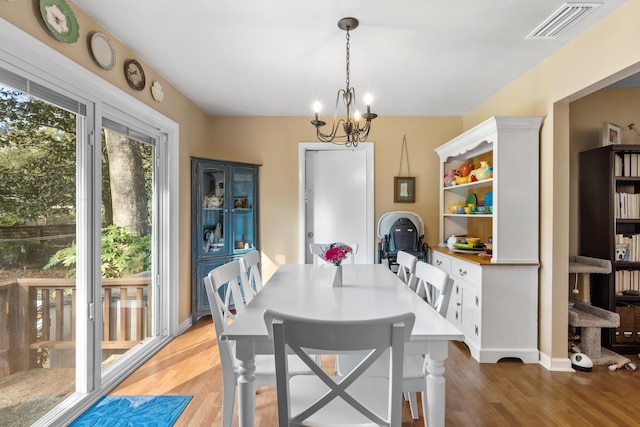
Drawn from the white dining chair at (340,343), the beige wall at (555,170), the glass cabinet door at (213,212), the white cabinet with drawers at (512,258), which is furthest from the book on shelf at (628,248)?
the glass cabinet door at (213,212)

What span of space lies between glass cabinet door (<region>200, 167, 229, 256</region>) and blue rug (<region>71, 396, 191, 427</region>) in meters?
1.74

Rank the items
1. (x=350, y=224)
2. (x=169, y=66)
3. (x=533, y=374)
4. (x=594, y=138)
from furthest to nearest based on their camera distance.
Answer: (x=350, y=224)
(x=594, y=138)
(x=169, y=66)
(x=533, y=374)

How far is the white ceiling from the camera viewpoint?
2020 mm

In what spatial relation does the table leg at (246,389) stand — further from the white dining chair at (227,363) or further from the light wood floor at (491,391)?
the light wood floor at (491,391)

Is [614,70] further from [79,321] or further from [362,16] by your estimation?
[79,321]

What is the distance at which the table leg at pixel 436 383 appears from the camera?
Result: 131 centimetres

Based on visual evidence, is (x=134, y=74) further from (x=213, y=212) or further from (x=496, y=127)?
(x=496, y=127)

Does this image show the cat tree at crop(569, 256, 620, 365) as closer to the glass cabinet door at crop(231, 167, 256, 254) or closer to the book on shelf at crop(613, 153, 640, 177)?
the book on shelf at crop(613, 153, 640, 177)

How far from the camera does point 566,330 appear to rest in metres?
2.64

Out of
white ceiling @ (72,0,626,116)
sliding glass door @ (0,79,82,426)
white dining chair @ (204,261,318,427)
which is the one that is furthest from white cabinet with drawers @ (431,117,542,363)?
sliding glass door @ (0,79,82,426)

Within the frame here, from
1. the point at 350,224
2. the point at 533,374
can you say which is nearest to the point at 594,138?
the point at 533,374

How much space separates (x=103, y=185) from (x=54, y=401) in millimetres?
1350

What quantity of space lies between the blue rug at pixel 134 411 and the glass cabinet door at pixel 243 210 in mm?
1917

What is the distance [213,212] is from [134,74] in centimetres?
166
